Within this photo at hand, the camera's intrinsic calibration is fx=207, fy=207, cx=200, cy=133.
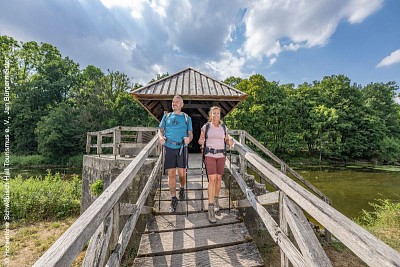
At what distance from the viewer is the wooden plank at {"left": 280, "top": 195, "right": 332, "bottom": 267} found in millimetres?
1552

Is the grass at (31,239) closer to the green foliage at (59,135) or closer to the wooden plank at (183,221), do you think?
Result: the wooden plank at (183,221)

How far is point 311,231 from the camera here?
180cm

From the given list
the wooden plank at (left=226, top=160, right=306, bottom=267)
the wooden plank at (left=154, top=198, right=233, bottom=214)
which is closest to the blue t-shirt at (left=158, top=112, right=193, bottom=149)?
the wooden plank at (left=154, top=198, right=233, bottom=214)

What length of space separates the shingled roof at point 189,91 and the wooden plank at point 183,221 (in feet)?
10.4

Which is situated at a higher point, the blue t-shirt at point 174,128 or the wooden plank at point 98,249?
the blue t-shirt at point 174,128

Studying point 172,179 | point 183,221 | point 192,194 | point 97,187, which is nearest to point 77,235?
point 183,221

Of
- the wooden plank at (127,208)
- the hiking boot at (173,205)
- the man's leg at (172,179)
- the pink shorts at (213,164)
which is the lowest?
the hiking boot at (173,205)

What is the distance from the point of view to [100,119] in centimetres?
2680

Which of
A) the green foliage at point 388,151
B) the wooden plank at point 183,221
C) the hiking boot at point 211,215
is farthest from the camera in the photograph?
the green foliage at point 388,151

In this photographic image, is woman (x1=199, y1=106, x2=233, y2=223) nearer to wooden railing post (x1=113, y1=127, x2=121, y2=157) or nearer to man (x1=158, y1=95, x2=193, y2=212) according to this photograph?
man (x1=158, y1=95, x2=193, y2=212)

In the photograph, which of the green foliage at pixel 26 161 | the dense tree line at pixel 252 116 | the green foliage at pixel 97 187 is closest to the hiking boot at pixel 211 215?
the green foliage at pixel 97 187

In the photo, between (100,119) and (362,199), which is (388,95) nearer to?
(362,199)

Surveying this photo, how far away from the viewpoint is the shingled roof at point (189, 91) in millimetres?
5477

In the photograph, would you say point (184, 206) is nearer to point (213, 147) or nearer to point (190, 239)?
point (190, 239)
